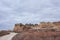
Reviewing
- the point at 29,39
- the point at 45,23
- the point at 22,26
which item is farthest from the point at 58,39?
the point at 22,26

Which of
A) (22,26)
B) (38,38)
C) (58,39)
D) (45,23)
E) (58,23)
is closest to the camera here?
(58,39)

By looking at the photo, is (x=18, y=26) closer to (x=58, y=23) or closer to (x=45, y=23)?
(x=45, y=23)

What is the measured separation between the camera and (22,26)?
58344 millimetres

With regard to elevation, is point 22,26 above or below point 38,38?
above

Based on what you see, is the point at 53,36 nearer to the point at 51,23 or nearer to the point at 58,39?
the point at 58,39

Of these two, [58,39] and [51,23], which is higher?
[51,23]

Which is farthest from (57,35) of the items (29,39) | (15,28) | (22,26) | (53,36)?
(15,28)

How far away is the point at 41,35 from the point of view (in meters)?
25.2

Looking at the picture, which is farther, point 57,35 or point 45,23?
point 45,23

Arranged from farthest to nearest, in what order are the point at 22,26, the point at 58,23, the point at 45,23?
the point at 22,26, the point at 45,23, the point at 58,23

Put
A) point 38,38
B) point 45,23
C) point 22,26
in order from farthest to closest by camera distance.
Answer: point 22,26
point 45,23
point 38,38

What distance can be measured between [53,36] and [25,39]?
15.4 ft

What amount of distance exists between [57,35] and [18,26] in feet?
121

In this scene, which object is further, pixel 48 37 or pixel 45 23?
pixel 45 23
